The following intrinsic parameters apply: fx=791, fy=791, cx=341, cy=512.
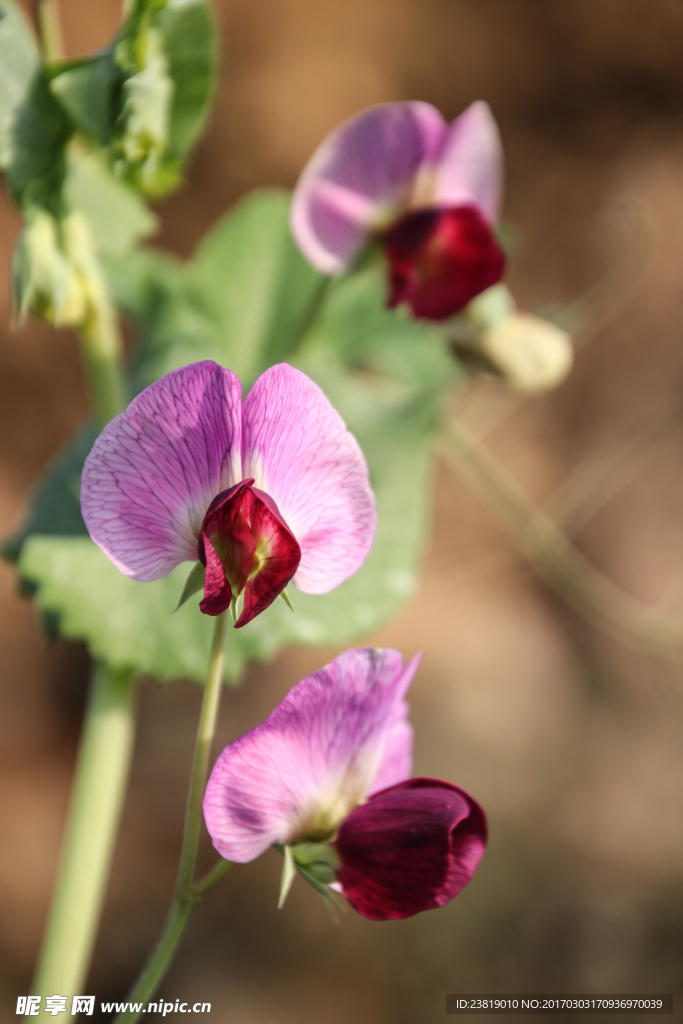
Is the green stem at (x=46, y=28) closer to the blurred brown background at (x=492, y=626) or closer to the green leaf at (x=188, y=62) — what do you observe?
the green leaf at (x=188, y=62)

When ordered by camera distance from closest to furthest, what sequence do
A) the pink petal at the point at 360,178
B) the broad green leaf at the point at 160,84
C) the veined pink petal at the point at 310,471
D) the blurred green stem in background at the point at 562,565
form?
the veined pink petal at the point at 310,471, the broad green leaf at the point at 160,84, the pink petal at the point at 360,178, the blurred green stem in background at the point at 562,565

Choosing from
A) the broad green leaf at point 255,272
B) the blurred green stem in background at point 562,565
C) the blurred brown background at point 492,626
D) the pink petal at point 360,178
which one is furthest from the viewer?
the blurred brown background at point 492,626

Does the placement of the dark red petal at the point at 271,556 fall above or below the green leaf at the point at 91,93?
below

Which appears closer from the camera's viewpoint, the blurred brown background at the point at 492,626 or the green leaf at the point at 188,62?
the green leaf at the point at 188,62

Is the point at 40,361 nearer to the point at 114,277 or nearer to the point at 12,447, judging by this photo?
the point at 12,447

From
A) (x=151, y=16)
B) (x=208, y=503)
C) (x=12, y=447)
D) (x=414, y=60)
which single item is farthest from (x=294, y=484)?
(x=414, y=60)

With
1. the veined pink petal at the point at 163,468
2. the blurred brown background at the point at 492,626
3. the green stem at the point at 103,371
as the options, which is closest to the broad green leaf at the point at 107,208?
the green stem at the point at 103,371

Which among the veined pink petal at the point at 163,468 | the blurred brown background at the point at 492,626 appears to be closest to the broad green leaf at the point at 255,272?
the veined pink petal at the point at 163,468

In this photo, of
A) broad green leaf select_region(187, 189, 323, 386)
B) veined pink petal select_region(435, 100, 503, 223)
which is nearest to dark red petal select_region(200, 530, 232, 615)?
veined pink petal select_region(435, 100, 503, 223)

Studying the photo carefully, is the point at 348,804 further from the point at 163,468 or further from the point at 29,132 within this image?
the point at 29,132
